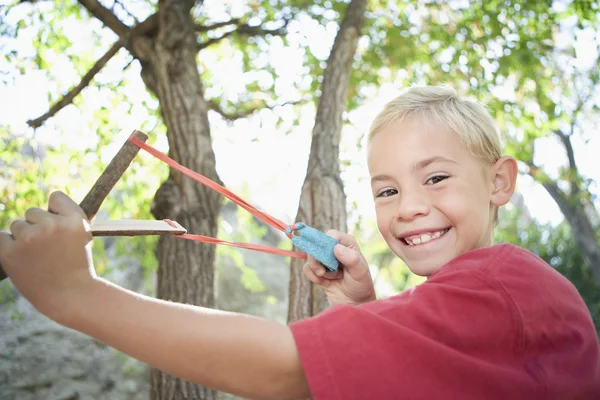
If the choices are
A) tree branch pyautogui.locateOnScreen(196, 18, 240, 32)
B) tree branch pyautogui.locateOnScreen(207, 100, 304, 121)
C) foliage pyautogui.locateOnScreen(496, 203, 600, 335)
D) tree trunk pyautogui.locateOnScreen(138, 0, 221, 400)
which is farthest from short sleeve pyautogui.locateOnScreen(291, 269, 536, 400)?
foliage pyautogui.locateOnScreen(496, 203, 600, 335)

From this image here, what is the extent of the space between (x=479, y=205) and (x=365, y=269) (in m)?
0.39

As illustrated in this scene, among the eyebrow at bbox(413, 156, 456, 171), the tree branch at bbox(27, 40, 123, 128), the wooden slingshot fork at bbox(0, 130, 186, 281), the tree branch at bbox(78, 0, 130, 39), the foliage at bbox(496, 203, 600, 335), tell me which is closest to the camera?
the wooden slingshot fork at bbox(0, 130, 186, 281)

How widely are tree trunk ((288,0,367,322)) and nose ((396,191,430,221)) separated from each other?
52.9 inches

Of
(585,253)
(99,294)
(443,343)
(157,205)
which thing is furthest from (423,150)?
(585,253)

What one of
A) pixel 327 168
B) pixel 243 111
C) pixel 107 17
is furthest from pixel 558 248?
pixel 107 17

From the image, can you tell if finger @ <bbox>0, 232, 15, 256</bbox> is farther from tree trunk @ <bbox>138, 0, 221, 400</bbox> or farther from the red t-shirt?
tree trunk @ <bbox>138, 0, 221, 400</bbox>

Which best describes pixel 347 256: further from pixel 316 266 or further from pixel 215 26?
pixel 215 26

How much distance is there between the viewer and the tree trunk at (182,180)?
3.33 m

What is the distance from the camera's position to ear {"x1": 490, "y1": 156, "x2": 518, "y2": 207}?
166 cm

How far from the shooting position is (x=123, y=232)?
3.76 feet

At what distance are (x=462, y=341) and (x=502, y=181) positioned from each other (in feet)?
2.49

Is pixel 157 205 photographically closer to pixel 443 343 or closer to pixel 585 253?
pixel 443 343

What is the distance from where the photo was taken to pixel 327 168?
3053 mm

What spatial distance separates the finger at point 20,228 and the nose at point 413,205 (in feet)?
2.94
